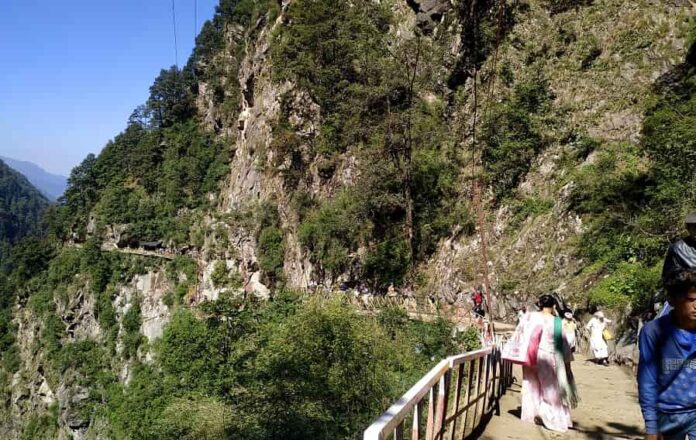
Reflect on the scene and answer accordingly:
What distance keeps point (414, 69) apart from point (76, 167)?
160 feet

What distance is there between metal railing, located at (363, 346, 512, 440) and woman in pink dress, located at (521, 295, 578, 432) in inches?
19.9

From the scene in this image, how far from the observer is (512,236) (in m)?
18.0

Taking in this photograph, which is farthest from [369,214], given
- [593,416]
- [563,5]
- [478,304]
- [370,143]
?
[593,416]

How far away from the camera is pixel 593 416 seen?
5.70m

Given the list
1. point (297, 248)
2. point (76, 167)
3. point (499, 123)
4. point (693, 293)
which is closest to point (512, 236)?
point (499, 123)

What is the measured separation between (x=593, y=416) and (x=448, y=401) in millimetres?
2419

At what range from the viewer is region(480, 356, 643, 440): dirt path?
4977mm

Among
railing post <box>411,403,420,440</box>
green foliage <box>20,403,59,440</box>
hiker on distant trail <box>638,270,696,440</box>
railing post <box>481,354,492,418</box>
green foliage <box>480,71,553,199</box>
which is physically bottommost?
green foliage <box>20,403,59,440</box>

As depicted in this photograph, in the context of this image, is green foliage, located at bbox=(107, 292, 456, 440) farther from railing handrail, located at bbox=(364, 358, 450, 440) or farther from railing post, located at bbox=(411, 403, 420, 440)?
railing post, located at bbox=(411, 403, 420, 440)

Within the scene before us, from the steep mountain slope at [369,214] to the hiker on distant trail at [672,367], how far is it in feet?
20.5

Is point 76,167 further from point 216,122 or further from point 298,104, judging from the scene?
point 298,104

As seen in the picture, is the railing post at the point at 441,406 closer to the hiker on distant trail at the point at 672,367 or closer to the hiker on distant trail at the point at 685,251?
the hiker on distant trail at the point at 672,367

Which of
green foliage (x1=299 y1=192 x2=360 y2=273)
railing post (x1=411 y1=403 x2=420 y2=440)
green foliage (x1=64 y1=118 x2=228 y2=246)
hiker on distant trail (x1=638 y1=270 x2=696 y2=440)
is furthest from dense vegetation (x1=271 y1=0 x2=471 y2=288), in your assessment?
green foliage (x1=64 y1=118 x2=228 y2=246)

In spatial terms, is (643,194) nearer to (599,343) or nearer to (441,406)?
(599,343)
